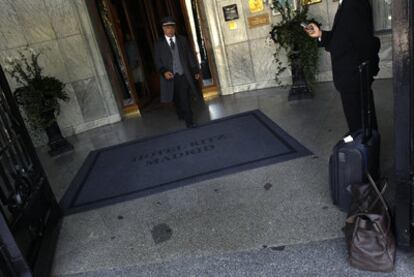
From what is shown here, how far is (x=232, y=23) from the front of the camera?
6266mm

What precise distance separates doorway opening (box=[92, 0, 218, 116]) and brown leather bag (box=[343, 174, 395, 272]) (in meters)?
4.95

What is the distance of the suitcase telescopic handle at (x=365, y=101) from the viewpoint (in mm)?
2447

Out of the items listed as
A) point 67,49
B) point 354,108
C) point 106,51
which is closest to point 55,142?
point 67,49

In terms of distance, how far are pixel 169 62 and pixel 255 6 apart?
203 cm

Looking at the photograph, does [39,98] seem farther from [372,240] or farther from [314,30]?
[372,240]

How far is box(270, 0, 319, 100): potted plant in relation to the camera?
505cm

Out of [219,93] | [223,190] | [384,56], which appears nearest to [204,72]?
[219,93]

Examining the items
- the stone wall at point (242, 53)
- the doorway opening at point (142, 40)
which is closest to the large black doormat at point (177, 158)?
the stone wall at point (242, 53)

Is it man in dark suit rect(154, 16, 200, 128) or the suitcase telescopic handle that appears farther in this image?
man in dark suit rect(154, 16, 200, 128)

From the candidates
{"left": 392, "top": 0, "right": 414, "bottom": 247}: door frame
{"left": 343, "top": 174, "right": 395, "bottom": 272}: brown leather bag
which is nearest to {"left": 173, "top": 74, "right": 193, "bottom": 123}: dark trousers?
{"left": 343, "top": 174, "right": 395, "bottom": 272}: brown leather bag

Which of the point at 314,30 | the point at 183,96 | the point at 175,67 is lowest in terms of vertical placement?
the point at 183,96

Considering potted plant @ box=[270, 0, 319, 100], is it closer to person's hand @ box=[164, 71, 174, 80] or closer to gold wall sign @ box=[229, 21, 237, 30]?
gold wall sign @ box=[229, 21, 237, 30]

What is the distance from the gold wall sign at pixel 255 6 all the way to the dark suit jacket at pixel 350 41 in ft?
11.4

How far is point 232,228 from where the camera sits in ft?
8.72
